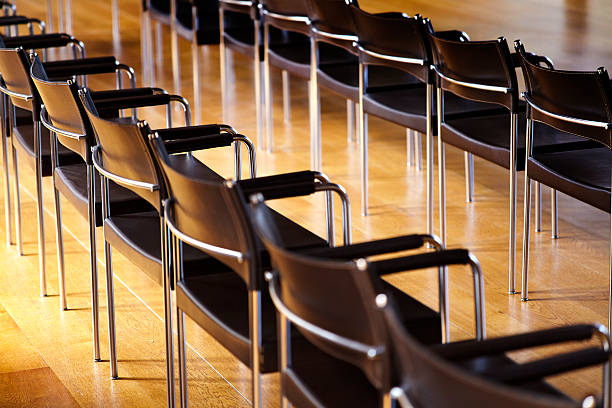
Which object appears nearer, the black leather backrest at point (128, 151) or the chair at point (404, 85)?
the black leather backrest at point (128, 151)

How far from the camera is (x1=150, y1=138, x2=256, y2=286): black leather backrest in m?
2.12

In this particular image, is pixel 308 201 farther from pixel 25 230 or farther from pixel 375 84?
pixel 25 230

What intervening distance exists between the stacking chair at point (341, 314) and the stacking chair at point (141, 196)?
0.56 meters

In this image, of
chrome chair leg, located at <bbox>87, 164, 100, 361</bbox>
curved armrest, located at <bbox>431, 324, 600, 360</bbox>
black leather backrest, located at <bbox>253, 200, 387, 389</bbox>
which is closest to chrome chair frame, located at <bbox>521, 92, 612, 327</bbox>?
curved armrest, located at <bbox>431, 324, 600, 360</bbox>

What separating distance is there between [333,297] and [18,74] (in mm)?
2128

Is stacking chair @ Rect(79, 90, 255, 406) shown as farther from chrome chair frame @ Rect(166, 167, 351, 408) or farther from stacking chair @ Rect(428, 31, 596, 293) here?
stacking chair @ Rect(428, 31, 596, 293)

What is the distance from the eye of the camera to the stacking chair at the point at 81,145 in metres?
2.98

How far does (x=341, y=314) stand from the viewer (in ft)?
5.93

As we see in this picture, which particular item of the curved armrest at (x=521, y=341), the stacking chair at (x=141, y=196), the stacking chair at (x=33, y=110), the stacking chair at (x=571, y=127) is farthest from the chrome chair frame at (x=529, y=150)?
the stacking chair at (x=33, y=110)

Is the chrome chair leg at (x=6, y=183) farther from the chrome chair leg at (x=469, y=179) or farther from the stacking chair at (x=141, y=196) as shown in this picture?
the chrome chair leg at (x=469, y=179)

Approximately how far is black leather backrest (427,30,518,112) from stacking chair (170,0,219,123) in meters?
2.35

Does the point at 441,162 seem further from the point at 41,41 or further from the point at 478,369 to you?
the point at 41,41

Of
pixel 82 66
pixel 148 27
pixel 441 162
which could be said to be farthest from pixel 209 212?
pixel 148 27

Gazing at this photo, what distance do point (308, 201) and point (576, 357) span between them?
290 cm
